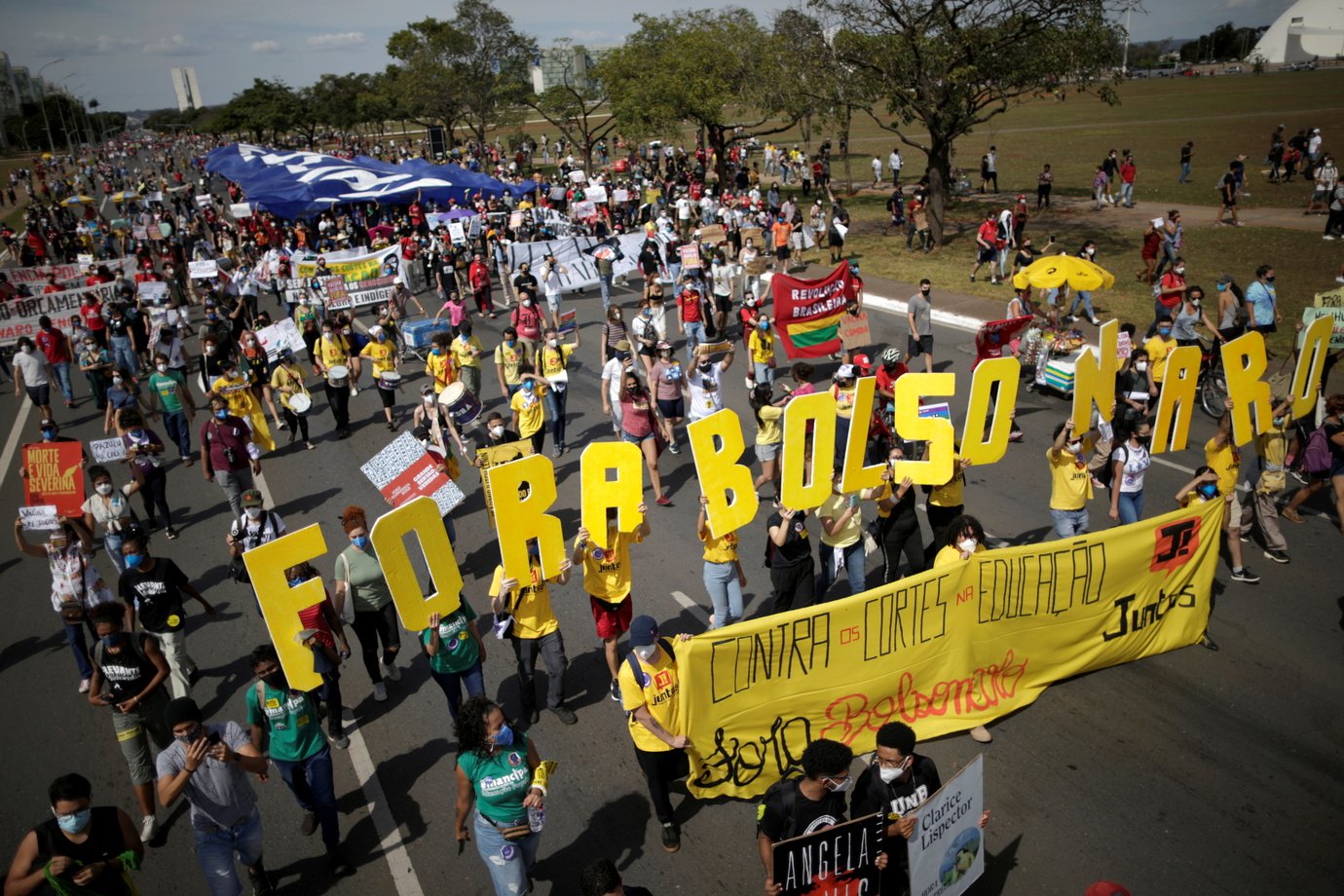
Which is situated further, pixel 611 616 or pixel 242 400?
pixel 242 400

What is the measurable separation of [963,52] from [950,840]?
79.7ft

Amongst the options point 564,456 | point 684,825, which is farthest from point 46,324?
point 684,825

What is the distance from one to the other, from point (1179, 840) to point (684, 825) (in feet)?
11.1

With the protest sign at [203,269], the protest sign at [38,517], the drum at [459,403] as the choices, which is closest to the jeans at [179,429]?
the protest sign at [38,517]

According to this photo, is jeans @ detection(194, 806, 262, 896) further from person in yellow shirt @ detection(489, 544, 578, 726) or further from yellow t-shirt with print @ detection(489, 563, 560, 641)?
yellow t-shirt with print @ detection(489, 563, 560, 641)

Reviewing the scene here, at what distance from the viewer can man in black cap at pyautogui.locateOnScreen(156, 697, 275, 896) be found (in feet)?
16.3

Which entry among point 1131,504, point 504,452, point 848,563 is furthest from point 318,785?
point 1131,504

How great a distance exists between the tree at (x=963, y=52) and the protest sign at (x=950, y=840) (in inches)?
841

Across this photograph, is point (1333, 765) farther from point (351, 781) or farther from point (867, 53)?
point (867, 53)

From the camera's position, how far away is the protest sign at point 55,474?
9211mm

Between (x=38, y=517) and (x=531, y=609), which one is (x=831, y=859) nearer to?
(x=531, y=609)

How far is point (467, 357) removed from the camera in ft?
43.8

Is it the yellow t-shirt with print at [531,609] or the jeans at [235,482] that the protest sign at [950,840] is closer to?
the yellow t-shirt with print at [531,609]

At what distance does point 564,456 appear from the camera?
43.0ft
